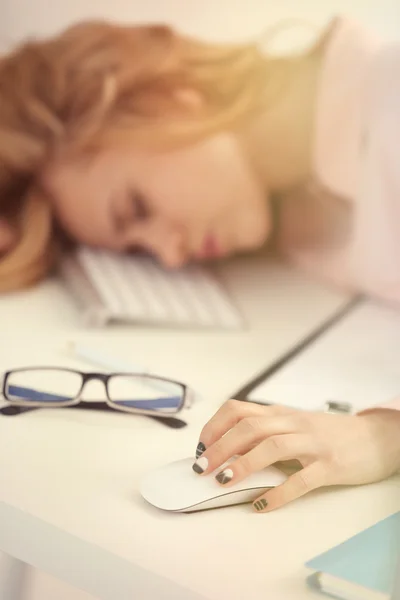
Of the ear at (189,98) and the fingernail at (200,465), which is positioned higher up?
the ear at (189,98)

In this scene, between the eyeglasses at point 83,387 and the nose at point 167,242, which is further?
the nose at point 167,242

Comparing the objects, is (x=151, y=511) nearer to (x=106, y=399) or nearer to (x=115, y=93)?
(x=106, y=399)

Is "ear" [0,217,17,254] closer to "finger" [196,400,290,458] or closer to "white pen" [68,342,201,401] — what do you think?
"white pen" [68,342,201,401]

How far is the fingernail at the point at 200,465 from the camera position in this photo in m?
0.42

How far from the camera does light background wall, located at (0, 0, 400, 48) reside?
29.0 inches

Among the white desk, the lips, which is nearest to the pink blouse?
the lips

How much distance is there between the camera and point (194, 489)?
16.2 inches

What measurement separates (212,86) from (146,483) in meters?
0.57

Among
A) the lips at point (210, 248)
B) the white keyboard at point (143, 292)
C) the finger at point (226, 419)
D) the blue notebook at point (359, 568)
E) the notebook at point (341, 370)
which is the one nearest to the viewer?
the blue notebook at point (359, 568)

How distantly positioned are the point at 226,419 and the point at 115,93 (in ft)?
1.67

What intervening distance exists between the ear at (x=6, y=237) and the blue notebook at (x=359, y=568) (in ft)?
2.04

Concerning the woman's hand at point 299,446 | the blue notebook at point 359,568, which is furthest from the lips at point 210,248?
the blue notebook at point 359,568

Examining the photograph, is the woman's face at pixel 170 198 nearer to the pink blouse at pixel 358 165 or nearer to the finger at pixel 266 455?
the pink blouse at pixel 358 165

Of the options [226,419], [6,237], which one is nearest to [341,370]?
[226,419]
